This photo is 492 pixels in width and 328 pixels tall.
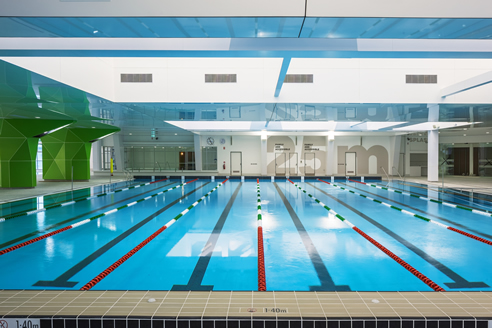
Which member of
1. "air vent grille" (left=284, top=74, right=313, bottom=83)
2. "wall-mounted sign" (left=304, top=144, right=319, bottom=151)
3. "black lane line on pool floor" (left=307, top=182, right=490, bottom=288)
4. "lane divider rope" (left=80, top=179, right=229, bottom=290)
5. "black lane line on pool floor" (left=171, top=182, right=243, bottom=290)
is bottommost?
"black lane line on pool floor" (left=307, top=182, right=490, bottom=288)

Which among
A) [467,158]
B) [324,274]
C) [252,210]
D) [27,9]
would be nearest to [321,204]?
[252,210]

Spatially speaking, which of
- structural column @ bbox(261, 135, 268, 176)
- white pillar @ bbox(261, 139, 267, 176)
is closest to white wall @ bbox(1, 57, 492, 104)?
structural column @ bbox(261, 135, 268, 176)

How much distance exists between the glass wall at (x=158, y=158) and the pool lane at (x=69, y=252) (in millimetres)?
17166

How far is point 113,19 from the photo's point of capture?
351 centimetres

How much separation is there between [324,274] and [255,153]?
19.2 metres

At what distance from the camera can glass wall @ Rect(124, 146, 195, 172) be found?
24.7 meters

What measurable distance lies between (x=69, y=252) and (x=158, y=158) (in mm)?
20505

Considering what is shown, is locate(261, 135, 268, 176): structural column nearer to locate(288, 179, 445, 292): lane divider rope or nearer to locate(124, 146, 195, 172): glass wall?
locate(124, 146, 195, 172): glass wall

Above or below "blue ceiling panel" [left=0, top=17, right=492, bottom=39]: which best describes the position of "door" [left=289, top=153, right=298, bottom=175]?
below

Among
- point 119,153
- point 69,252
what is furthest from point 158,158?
point 69,252

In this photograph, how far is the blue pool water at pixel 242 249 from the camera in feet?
12.4

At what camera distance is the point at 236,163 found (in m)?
23.1

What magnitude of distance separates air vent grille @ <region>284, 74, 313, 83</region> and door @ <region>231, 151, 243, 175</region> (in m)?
13.4

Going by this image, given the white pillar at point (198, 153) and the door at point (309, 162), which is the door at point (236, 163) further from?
the door at point (309, 162)
